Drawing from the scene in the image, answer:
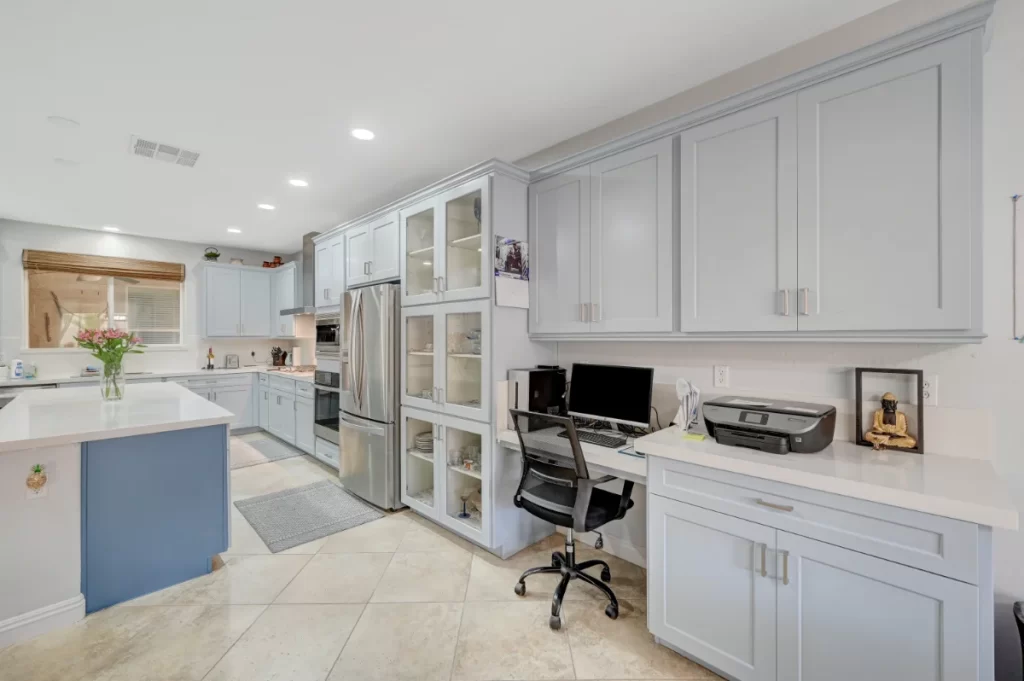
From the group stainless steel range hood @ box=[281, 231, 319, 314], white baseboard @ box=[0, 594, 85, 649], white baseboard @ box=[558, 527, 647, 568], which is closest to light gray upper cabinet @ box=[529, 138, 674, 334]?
white baseboard @ box=[558, 527, 647, 568]

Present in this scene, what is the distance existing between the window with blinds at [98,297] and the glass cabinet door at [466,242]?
476 cm

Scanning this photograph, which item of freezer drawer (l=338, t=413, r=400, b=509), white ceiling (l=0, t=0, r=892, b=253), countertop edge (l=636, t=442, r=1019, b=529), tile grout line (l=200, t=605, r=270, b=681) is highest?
white ceiling (l=0, t=0, r=892, b=253)

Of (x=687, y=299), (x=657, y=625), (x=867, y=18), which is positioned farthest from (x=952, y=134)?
(x=657, y=625)

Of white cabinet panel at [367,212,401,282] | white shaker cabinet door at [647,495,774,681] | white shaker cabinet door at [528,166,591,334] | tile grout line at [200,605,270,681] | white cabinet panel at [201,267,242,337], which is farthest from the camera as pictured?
white cabinet panel at [201,267,242,337]

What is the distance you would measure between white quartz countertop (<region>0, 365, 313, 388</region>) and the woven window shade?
48.2 inches

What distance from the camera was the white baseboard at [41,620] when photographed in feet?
6.27

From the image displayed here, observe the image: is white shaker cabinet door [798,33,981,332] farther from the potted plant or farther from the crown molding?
the potted plant

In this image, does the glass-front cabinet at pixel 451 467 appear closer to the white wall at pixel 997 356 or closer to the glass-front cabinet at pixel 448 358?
the glass-front cabinet at pixel 448 358

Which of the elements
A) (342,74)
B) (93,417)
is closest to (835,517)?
(342,74)

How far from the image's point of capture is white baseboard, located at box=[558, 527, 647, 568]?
2561mm

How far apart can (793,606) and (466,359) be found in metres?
2.04

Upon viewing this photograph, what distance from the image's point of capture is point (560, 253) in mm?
2619

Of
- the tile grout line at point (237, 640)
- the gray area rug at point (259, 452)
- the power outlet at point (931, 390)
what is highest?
the power outlet at point (931, 390)

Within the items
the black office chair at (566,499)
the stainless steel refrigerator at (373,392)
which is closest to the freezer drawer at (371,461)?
the stainless steel refrigerator at (373,392)
